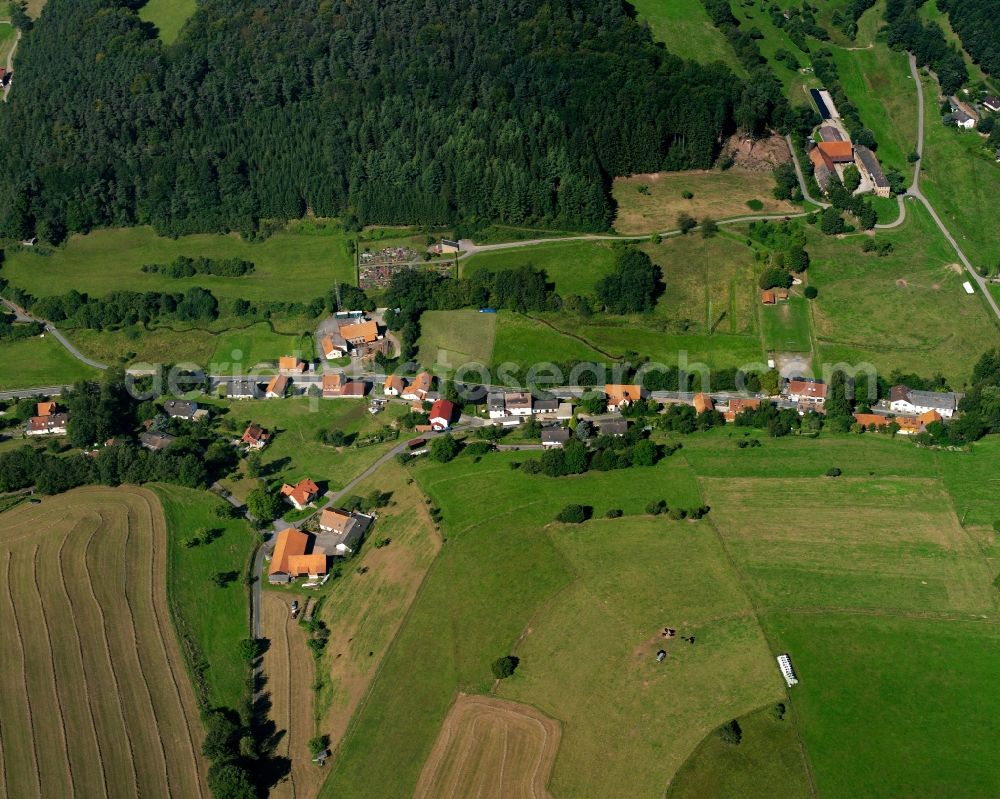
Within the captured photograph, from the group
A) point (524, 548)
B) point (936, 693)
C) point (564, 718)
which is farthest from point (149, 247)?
point (936, 693)

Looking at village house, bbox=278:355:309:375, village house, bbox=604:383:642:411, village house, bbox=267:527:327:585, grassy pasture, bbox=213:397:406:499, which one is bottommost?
village house, bbox=267:527:327:585

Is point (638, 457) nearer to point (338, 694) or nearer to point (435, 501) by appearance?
point (435, 501)

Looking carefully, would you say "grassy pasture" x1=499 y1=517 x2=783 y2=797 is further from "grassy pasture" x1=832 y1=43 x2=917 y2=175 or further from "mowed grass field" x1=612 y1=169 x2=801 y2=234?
"grassy pasture" x1=832 y1=43 x2=917 y2=175

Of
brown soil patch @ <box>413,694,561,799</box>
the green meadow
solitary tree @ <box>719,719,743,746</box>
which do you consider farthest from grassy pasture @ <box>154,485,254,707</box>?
solitary tree @ <box>719,719,743,746</box>

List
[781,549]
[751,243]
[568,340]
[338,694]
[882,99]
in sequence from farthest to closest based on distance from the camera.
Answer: [882,99]
[751,243]
[568,340]
[781,549]
[338,694]

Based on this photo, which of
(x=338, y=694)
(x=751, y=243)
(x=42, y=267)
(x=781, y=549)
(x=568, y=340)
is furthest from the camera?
(x=42, y=267)

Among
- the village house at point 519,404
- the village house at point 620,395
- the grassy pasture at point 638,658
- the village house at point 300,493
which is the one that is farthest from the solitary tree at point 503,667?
the village house at point 620,395

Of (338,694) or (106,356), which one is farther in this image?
(106,356)

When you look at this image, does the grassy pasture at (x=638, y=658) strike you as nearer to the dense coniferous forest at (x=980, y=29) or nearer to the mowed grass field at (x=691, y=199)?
the mowed grass field at (x=691, y=199)
